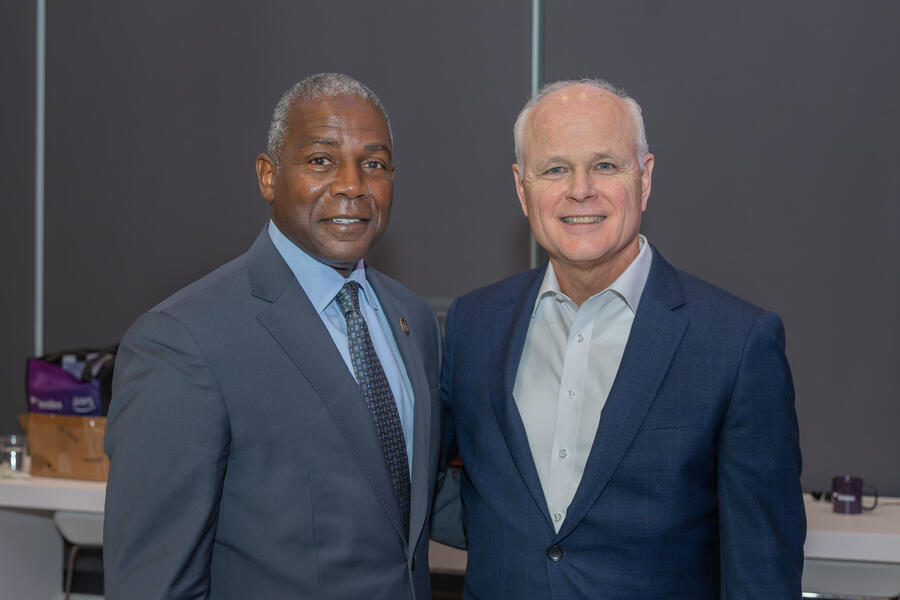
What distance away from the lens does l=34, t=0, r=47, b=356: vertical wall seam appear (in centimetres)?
414

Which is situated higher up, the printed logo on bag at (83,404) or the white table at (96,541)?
the printed logo on bag at (83,404)

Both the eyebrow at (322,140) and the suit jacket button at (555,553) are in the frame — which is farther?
the eyebrow at (322,140)

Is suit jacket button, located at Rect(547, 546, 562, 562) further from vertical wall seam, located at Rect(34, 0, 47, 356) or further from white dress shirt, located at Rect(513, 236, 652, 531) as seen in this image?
vertical wall seam, located at Rect(34, 0, 47, 356)

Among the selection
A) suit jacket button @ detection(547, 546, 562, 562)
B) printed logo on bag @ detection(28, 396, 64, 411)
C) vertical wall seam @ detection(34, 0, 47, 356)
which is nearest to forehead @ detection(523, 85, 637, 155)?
suit jacket button @ detection(547, 546, 562, 562)

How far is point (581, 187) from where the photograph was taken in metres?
1.86

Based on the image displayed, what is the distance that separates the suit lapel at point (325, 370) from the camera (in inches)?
69.3

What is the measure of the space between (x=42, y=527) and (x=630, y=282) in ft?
9.70

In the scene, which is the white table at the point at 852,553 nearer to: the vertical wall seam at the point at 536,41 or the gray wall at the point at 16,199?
the vertical wall seam at the point at 536,41

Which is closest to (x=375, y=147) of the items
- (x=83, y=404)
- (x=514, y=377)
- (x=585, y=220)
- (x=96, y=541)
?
(x=585, y=220)

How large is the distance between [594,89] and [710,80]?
5.71 feet

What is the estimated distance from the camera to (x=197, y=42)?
156 inches

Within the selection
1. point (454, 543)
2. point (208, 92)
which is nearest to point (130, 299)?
point (208, 92)

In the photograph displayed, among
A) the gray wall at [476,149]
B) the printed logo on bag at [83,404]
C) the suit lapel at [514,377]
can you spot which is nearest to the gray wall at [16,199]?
the gray wall at [476,149]

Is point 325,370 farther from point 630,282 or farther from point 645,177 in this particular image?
point 645,177
